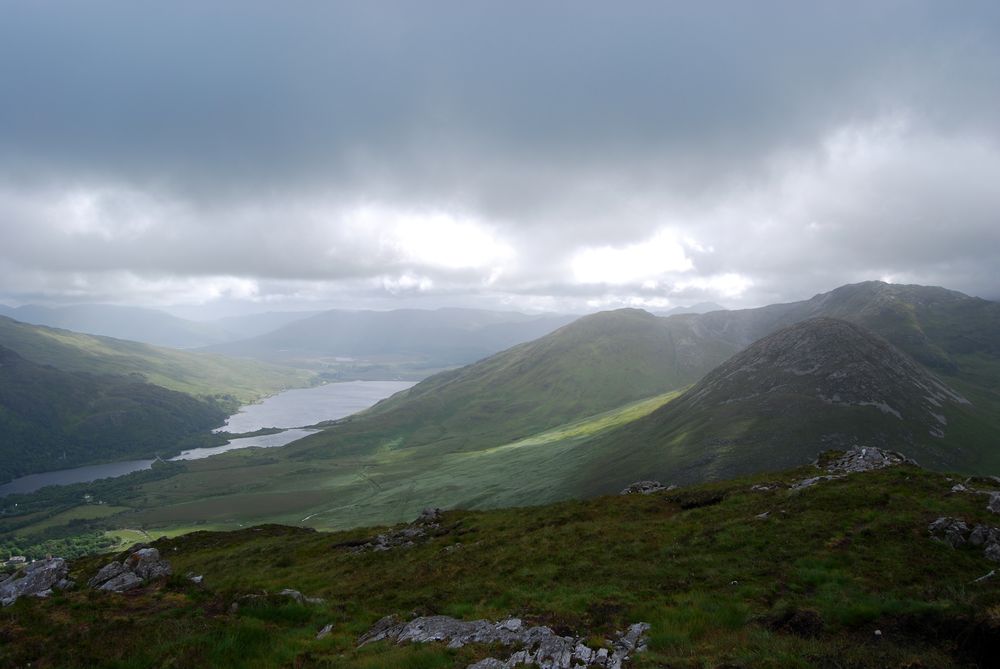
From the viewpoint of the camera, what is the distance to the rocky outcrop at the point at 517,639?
15703 mm

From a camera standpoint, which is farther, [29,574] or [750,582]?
[29,574]

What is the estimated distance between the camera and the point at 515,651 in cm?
1666

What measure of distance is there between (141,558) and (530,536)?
92.3 ft

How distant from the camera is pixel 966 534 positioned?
23.8 metres

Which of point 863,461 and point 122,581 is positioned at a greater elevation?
point 863,461

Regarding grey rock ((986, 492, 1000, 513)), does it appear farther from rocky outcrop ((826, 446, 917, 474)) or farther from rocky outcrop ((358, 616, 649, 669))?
rocky outcrop ((358, 616, 649, 669))

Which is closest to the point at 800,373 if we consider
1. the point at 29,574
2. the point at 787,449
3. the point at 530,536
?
the point at 787,449

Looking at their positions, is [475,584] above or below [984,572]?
below

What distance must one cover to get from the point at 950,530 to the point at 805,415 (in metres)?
140

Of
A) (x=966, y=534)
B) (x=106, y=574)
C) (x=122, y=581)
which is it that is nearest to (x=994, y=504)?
(x=966, y=534)

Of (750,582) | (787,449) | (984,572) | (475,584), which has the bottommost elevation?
(787,449)

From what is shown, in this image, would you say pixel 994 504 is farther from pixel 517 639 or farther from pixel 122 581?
pixel 122 581

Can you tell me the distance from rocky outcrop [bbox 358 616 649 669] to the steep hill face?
373 feet

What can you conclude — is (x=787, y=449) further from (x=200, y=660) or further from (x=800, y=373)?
(x=200, y=660)
